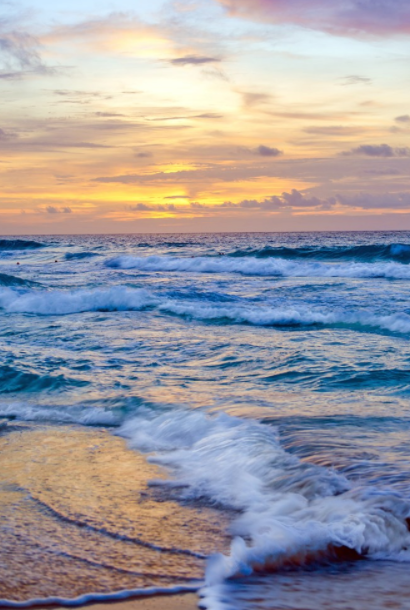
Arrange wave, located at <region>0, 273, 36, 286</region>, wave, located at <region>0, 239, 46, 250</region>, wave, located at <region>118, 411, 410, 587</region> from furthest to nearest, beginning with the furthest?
wave, located at <region>0, 239, 46, 250</region>, wave, located at <region>0, 273, 36, 286</region>, wave, located at <region>118, 411, 410, 587</region>

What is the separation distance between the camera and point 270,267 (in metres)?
35.9

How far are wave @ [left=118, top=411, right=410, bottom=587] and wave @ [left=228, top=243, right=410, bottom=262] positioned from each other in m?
36.7

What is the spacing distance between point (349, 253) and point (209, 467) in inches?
1558

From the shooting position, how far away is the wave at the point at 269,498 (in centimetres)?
396

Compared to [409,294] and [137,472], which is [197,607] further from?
[409,294]

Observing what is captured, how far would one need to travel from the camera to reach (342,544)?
4.05 m

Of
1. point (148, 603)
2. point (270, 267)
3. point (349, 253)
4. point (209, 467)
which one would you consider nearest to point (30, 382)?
point (209, 467)

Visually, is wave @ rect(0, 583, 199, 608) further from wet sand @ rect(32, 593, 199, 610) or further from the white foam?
the white foam

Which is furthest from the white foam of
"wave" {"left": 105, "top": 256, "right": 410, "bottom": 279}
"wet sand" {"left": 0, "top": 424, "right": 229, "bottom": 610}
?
"wave" {"left": 105, "top": 256, "right": 410, "bottom": 279}

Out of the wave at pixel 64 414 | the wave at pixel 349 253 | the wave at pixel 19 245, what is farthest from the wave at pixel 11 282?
the wave at pixel 19 245

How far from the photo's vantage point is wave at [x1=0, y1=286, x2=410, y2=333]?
14.5 metres

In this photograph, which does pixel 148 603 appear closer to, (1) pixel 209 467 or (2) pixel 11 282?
(1) pixel 209 467

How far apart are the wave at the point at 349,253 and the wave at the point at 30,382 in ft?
115

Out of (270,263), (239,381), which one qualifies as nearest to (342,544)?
(239,381)
